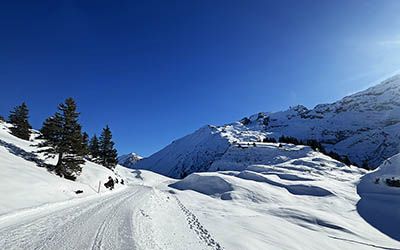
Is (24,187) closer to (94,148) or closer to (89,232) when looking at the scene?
(89,232)

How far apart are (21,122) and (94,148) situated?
593 inches

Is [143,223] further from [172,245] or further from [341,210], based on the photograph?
[341,210]

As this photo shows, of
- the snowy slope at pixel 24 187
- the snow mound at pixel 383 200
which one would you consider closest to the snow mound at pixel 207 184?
the snow mound at pixel 383 200

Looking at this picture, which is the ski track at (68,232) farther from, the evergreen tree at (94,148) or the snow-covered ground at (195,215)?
the evergreen tree at (94,148)

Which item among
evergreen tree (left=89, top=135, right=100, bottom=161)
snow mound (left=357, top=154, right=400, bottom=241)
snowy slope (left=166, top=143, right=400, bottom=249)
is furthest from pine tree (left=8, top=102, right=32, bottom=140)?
snow mound (left=357, top=154, right=400, bottom=241)

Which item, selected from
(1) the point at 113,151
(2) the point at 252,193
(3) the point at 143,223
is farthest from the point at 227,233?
(1) the point at 113,151

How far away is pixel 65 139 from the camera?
32.3 metres

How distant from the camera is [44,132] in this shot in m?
31.5

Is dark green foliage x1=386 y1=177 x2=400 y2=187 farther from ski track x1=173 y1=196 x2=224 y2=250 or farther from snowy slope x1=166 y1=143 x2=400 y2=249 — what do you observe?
ski track x1=173 y1=196 x2=224 y2=250

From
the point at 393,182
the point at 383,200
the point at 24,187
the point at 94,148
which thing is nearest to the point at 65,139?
the point at 24,187

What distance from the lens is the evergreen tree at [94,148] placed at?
6259 centimetres

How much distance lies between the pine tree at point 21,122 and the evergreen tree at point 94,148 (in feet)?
41.9

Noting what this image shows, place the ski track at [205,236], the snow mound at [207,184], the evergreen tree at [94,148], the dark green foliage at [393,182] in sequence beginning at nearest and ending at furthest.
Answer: the ski track at [205,236], the snow mound at [207,184], the dark green foliage at [393,182], the evergreen tree at [94,148]

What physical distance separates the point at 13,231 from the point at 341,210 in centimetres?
3348
